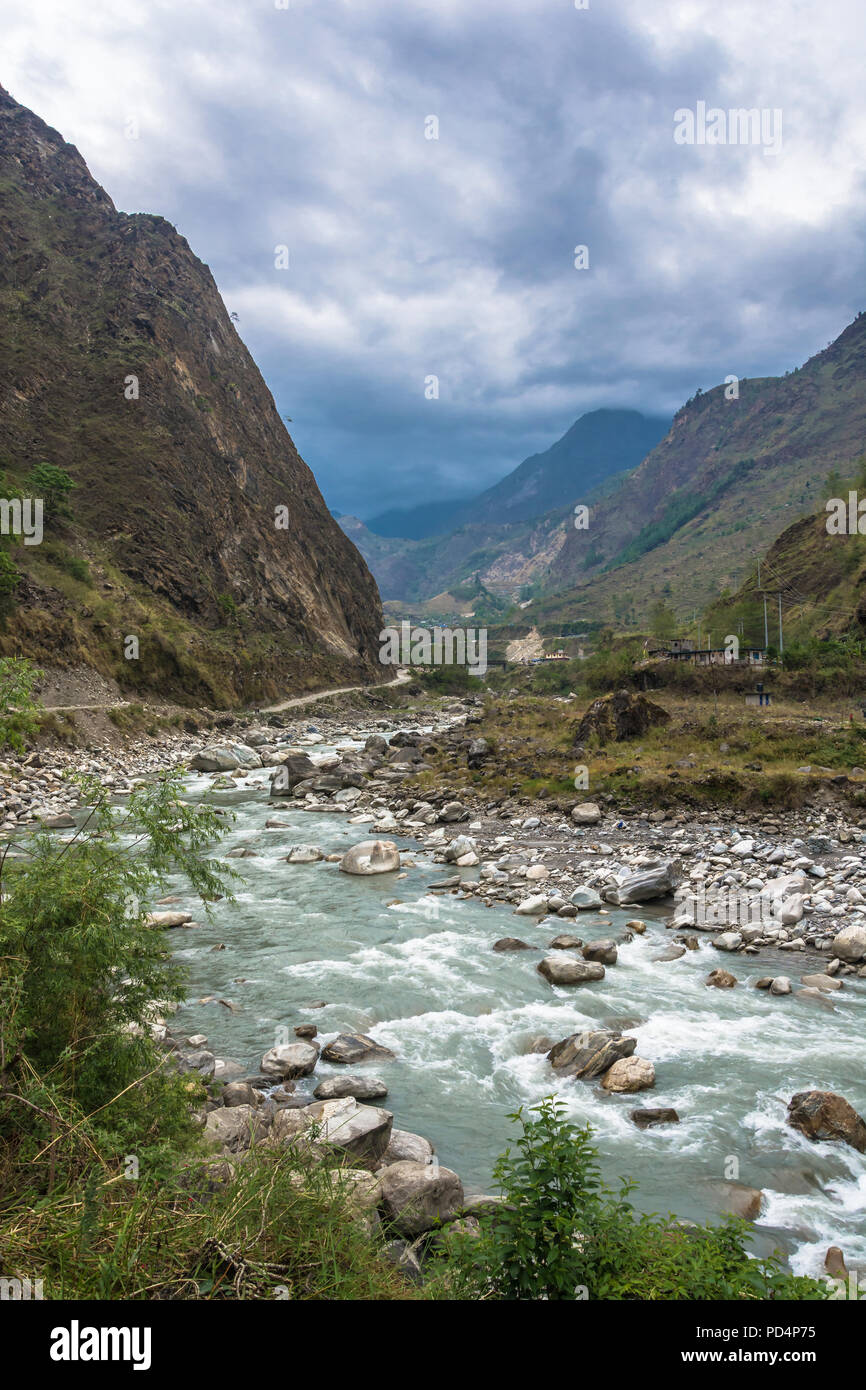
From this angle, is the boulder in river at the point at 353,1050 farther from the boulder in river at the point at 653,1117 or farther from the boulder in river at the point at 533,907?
the boulder in river at the point at 533,907

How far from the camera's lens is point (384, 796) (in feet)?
101

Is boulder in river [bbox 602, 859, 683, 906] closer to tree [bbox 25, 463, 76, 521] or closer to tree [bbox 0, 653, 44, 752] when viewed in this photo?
tree [bbox 0, 653, 44, 752]

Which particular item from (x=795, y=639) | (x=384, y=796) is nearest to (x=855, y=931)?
(x=384, y=796)

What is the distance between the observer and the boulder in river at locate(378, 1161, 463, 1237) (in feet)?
20.3

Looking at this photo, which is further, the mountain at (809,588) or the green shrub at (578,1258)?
the mountain at (809,588)

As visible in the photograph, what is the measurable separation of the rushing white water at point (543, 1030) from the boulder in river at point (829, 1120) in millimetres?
156

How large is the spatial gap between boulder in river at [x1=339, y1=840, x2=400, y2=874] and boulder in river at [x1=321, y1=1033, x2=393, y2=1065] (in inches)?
380

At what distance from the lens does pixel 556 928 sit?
15344 mm

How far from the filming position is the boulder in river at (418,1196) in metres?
6.19

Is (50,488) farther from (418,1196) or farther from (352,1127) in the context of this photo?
(418,1196)

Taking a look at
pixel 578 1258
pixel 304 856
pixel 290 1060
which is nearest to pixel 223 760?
pixel 304 856

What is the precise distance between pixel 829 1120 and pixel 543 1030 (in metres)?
3.99

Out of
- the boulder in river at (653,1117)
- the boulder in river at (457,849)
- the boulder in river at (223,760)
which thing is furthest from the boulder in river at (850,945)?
the boulder in river at (223,760)
